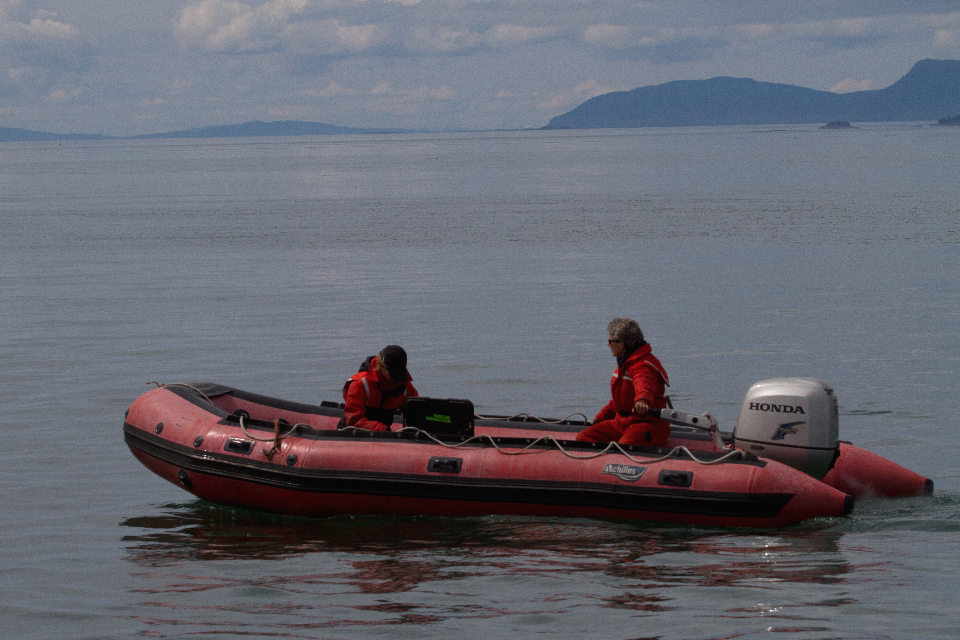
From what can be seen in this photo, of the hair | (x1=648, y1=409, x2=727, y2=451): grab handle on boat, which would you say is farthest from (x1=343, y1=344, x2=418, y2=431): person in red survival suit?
(x1=648, y1=409, x2=727, y2=451): grab handle on boat

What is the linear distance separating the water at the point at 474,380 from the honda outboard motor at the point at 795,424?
480 mm

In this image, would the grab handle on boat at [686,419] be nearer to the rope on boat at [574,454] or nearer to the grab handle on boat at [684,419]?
the grab handle on boat at [684,419]

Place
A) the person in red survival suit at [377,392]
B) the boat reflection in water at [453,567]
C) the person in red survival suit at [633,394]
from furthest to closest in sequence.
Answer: the person in red survival suit at [377,392]
the person in red survival suit at [633,394]
the boat reflection in water at [453,567]

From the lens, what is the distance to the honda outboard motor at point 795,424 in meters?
7.32

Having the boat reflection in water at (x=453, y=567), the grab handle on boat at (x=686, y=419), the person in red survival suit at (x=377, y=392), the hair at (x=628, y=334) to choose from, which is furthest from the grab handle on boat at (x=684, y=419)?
the person in red survival suit at (x=377, y=392)

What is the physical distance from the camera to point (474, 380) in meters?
12.7

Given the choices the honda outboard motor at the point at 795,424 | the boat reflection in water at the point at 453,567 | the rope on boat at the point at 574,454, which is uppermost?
the honda outboard motor at the point at 795,424

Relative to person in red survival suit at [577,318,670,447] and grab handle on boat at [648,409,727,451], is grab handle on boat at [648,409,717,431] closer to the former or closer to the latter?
grab handle on boat at [648,409,727,451]

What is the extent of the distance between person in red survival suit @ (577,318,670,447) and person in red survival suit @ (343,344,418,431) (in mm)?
1469

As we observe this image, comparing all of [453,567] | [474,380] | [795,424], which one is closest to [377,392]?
[453,567]

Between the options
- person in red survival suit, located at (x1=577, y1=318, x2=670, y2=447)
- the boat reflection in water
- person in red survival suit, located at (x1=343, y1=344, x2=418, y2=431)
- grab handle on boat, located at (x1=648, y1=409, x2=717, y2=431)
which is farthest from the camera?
person in red survival suit, located at (x1=343, y1=344, x2=418, y2=431)

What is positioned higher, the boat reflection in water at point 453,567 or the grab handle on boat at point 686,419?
the grab handle on boat at point 686,419

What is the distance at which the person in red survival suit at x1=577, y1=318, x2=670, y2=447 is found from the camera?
7789mm

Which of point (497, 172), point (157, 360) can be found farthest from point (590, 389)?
point (497, 172)
